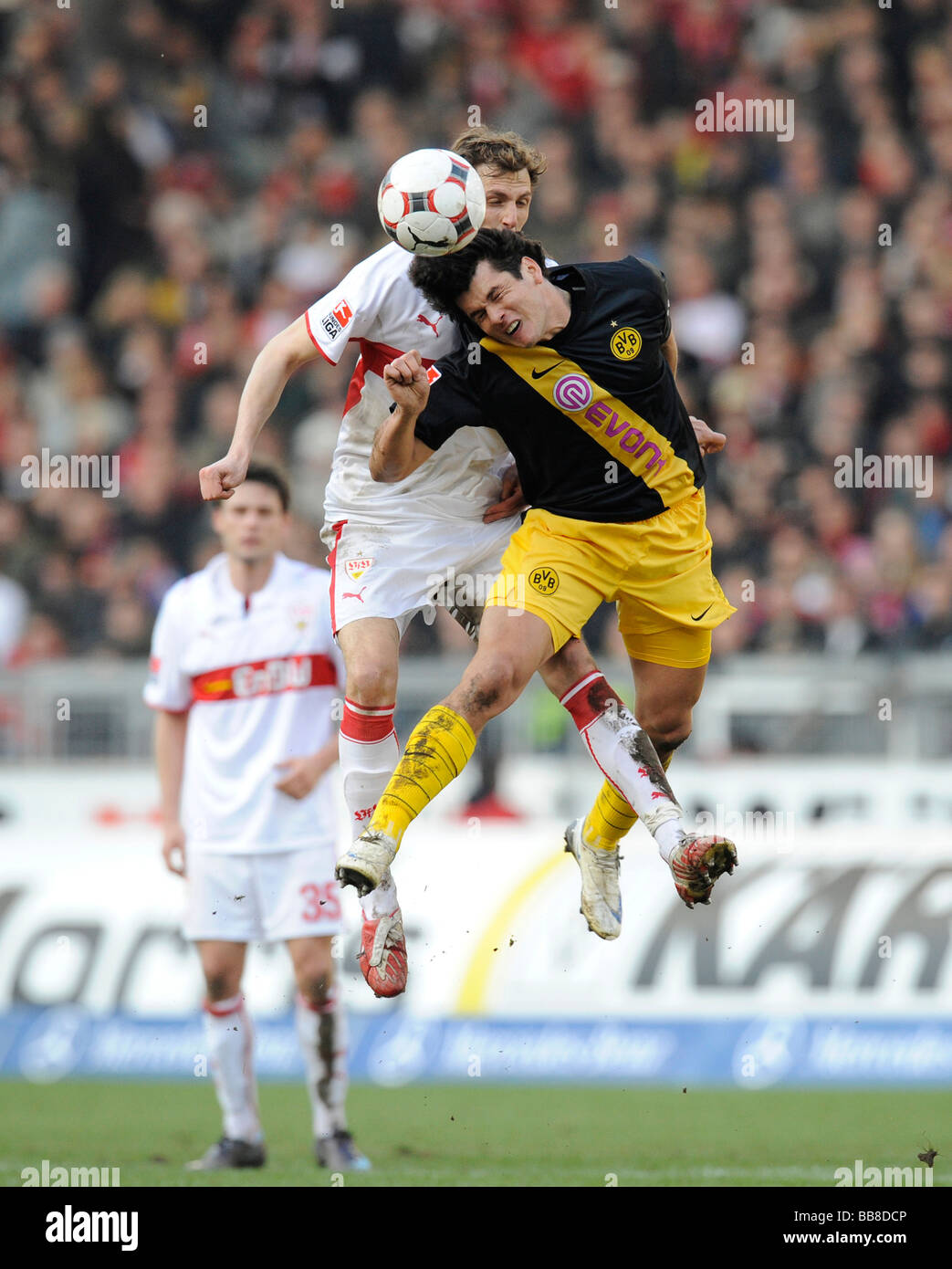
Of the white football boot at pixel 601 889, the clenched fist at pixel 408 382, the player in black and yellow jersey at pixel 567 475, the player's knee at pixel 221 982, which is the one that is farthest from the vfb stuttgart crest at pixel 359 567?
the player's knee at pixel 221 982

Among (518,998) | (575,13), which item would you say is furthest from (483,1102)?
(575,13)

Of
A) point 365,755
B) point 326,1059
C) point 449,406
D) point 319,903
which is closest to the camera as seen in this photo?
point 449,406

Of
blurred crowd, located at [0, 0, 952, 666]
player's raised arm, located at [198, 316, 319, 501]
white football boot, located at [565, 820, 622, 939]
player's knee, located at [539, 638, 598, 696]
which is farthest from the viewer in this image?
blurred crowd, located at [0, 0, 952, 666]

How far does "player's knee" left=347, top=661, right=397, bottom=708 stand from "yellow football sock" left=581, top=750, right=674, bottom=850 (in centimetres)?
101

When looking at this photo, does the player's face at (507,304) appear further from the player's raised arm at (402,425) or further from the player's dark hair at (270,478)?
the player's dark hair at (270,478)

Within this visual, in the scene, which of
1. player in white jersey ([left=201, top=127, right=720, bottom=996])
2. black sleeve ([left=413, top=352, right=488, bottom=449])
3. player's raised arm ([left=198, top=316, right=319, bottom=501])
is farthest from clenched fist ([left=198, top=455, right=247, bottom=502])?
black sleeve ([left=413, top=352, right=488, bottom=449])

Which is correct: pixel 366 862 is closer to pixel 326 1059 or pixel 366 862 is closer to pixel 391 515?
pixel 391 515

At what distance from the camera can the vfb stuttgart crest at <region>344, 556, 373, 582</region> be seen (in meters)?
7.17

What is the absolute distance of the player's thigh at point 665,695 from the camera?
7.40 metres

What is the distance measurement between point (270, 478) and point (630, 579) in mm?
2327

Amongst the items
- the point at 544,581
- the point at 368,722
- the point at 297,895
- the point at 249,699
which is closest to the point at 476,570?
the point at 544,581

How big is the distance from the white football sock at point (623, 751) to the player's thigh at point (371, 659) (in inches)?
28.4

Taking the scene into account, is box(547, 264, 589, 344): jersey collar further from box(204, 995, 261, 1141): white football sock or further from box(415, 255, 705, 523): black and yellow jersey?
box(204, 995, 261, 1141): white football sock

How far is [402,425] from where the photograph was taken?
21.6ft
